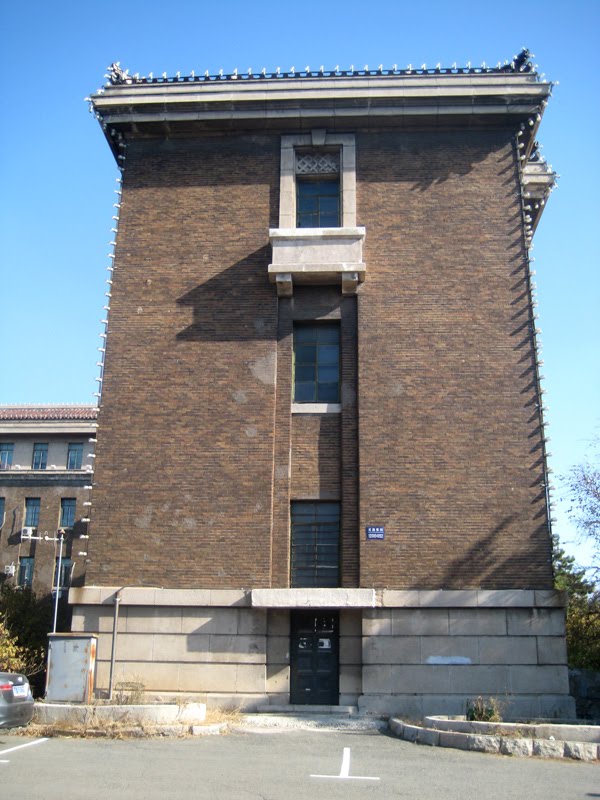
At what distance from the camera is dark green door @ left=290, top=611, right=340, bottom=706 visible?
18.6 m

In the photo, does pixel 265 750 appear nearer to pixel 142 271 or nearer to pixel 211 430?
pixel 211 430

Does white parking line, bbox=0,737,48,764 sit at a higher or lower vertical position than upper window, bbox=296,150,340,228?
lower

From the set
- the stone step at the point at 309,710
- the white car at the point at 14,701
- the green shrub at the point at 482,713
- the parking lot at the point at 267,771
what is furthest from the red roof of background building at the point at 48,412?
the green shrub at the point at 482,713

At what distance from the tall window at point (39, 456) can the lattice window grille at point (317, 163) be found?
3912 centimetres

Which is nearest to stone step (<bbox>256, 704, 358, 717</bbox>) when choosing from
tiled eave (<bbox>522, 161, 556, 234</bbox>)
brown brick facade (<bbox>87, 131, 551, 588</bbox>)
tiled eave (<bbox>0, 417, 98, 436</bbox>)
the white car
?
brown brick facade (<bbox>87, 131, 551, 588</bbox>)

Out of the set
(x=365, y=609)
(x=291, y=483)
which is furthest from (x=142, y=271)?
(x=365, y=609)

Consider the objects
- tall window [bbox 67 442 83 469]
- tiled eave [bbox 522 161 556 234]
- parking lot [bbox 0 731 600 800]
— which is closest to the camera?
parking lot [bbox 0 731 600 800]

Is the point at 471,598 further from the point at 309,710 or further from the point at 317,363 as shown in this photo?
the point at 317,363

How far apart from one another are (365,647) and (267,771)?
23.5ft

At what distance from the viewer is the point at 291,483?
1992 cm

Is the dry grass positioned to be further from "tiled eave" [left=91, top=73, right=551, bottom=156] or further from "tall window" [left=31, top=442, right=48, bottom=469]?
"tall window" [left=31, top=442, right=48, bottom=469]

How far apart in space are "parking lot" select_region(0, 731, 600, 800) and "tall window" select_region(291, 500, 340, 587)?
517cm

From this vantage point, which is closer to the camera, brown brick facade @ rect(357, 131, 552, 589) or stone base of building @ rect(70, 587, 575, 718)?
stone base of building @ rect(70, 587, 575, 718)

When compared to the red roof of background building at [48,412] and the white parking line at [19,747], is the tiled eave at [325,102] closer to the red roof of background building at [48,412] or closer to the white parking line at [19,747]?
the white parking line at [19,747]
